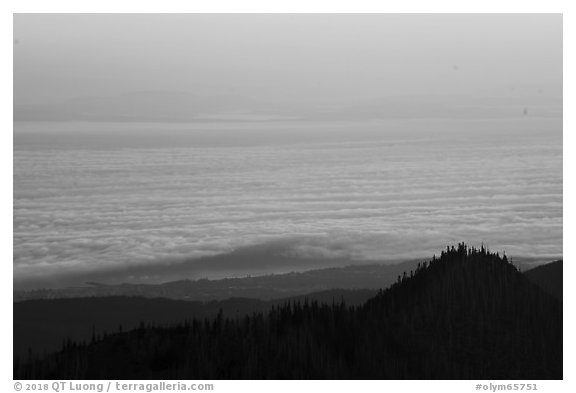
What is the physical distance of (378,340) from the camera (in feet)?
77.0

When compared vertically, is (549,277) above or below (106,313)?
above

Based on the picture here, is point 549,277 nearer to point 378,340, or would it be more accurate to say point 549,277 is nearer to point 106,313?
point 378,340

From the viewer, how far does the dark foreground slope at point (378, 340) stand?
22453mm

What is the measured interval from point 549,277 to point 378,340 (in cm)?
608

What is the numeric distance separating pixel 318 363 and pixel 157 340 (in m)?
3.78

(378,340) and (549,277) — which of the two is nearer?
(378,340)

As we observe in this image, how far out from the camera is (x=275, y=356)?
2258cm

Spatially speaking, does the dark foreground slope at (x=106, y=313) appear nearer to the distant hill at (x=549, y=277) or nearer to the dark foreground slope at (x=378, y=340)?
the dark foreground slope at (x=378, y=340)

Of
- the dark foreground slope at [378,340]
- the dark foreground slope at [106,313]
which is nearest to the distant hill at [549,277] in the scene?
the dark foreground slope at [378,340]

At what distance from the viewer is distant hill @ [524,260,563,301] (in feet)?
85.8

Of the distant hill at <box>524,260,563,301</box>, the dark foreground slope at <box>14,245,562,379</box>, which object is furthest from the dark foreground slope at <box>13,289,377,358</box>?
the distant hill at <box>524,260,563,301</box>

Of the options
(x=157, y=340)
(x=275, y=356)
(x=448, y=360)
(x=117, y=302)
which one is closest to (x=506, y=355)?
(x=448, y=360)

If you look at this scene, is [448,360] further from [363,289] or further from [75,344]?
[75,344]

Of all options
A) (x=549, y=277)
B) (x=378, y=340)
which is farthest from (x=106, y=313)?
(x=549, y=277)
